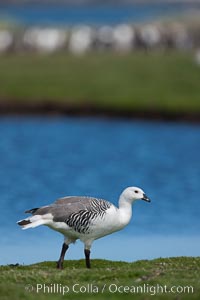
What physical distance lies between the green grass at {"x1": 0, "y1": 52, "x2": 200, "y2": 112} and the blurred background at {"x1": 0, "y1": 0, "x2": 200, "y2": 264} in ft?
0.14

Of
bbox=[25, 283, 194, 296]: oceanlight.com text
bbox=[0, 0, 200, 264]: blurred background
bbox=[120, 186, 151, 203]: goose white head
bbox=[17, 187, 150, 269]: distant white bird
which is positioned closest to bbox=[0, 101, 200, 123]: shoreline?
bbox=[0, 0, 200, 264]: blurred background

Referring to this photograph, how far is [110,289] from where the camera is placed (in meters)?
11.8

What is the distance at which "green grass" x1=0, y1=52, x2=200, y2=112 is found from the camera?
129ft

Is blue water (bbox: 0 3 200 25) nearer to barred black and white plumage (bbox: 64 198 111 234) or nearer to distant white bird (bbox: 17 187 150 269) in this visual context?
distant white bird (bbox: 17 187 150 269)

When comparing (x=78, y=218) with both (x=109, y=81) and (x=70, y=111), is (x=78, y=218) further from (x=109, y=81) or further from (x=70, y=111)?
(x=109, y=81)

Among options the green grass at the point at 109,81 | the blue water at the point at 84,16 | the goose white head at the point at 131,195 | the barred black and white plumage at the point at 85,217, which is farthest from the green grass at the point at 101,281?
the blue water at the point at 84,16

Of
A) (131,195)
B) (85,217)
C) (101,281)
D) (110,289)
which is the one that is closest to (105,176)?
(131,195)

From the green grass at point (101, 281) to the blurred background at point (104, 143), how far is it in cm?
410

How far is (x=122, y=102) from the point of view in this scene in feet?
129

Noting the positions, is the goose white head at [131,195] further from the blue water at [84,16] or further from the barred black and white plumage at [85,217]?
the blue water at [84,16]

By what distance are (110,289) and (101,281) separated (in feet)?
1.90

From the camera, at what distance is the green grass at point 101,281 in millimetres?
11473

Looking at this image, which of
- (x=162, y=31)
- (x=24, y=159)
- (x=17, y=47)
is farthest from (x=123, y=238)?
(x=162, y=31)

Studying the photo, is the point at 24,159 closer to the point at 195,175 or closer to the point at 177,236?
the point at 195,175
